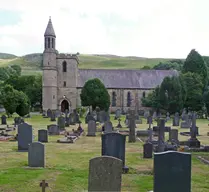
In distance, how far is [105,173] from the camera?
902cm

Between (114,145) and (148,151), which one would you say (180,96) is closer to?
(148,151)

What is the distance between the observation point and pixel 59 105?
205 ft

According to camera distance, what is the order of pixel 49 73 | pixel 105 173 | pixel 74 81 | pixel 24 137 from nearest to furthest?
pixel 105 173 → pixel 24 137 → pixel 49 73 → pixel 74 81

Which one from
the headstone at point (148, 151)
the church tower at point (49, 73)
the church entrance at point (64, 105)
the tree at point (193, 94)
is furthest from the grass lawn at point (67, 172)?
the church entrance at point (64, 105)

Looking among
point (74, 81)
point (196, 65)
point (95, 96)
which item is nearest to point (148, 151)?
point (95, 96)

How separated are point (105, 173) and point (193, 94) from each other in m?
48.0

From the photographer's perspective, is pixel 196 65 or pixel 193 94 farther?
pixel 196 65

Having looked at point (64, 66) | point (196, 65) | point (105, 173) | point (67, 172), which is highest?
point (196, 65)

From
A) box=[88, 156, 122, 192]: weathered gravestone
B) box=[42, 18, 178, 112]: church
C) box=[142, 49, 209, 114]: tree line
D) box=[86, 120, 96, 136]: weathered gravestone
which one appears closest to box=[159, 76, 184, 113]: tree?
box=[142, 49, 209, 114]: tree line

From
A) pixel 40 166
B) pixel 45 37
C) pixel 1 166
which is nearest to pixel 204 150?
pixel 40 166

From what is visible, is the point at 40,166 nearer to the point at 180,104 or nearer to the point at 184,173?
the point at 184,173

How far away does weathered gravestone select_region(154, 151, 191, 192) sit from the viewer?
9055 mm

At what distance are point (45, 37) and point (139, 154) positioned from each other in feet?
144

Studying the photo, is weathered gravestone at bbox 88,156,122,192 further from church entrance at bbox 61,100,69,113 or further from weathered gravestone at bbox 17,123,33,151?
church entrance at bbox 61,100,69,113
